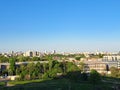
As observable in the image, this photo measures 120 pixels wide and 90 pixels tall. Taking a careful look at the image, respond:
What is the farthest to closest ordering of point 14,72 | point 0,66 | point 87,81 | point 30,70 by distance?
point 0,66 → point 14,72 → point 30,70 → point 87,81

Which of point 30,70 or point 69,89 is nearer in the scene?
point 69,89

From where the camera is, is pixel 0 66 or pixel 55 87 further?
pixel 0 66

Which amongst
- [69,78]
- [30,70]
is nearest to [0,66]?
[30,70]

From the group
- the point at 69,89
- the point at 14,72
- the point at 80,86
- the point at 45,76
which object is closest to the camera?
the point at 69,89

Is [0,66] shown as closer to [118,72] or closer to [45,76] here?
[45,76]

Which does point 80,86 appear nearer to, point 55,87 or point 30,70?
point 55,87

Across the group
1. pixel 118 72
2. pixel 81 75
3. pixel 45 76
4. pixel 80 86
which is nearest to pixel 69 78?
pixel 81 75

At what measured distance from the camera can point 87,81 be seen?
1936 cm

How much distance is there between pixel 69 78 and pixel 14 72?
9.27 metres

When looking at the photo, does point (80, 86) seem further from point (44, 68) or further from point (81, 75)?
point (44, 68)

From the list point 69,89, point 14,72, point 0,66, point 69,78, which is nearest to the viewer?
point 69,89

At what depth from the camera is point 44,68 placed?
28.3 metres

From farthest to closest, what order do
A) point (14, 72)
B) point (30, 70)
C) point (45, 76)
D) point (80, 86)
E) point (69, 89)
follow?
point (14, 72)
point (30, 70)
point (45, 76)
point (80, 86)
point (69, 89)

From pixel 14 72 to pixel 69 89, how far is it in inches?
532
